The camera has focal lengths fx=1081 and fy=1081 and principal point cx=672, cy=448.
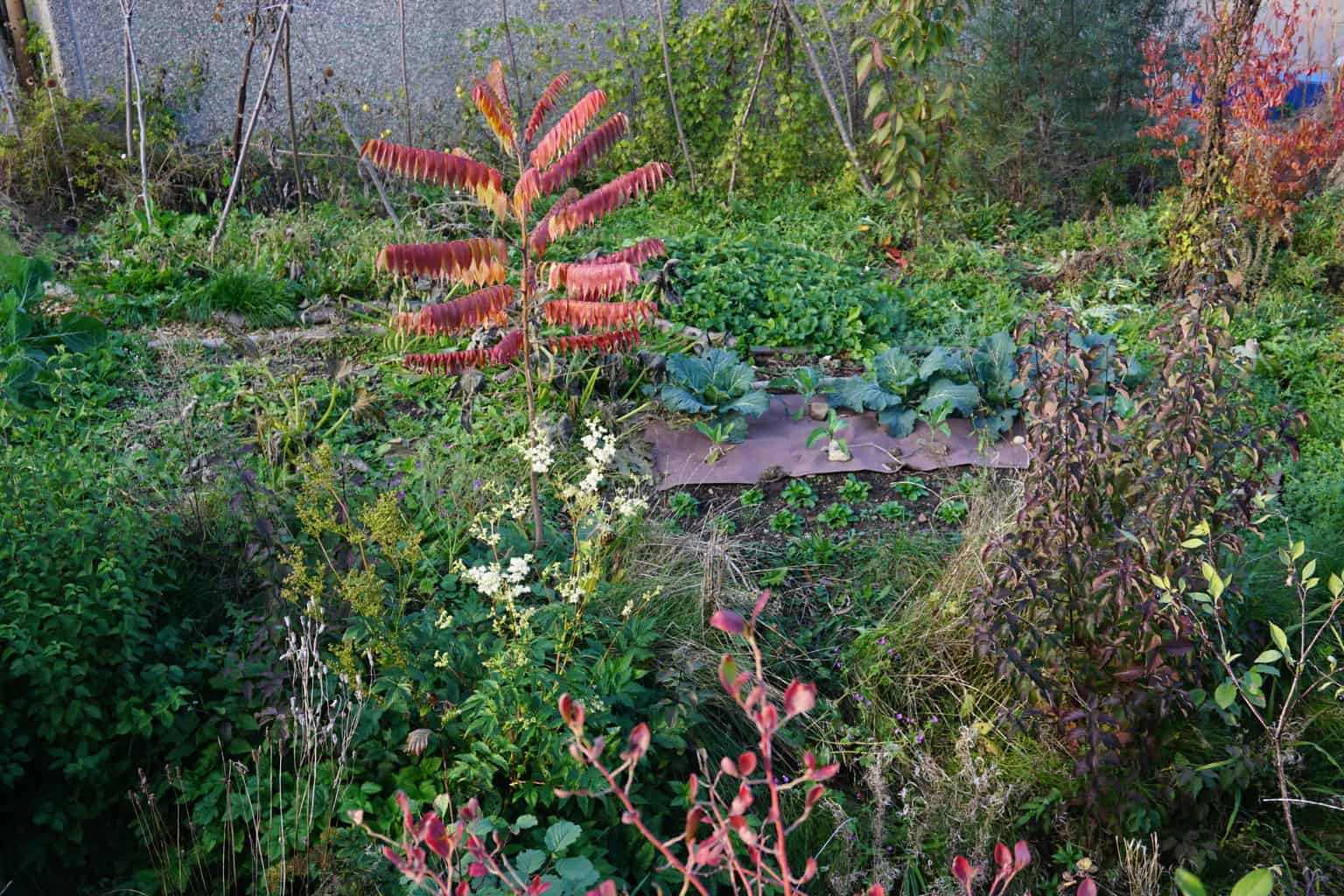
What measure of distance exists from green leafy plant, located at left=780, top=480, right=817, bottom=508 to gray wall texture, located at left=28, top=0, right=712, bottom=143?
569cm

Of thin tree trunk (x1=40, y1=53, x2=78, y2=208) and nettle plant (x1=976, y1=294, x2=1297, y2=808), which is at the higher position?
thin tree trunk (x1=40, y1=53, x2=78, y2=208)

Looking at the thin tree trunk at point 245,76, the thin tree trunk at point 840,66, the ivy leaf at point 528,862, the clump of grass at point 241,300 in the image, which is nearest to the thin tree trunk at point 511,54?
the thin tree trunk at point 245,76

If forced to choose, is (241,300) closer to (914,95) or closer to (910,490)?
(910,490)

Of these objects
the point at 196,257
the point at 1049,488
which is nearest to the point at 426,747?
the point at 1049,488

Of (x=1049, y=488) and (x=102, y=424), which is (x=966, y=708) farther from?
(x=102, y=424)

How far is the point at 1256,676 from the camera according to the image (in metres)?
2.38

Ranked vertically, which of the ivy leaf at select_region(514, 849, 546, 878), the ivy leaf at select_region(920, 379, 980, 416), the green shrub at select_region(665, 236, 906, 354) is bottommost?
the ivy leaf at select_region(920, 379, 980, 416)

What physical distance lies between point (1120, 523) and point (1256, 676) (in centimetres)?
86

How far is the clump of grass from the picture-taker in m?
6.21

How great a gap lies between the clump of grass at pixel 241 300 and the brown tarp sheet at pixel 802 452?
8.45ft

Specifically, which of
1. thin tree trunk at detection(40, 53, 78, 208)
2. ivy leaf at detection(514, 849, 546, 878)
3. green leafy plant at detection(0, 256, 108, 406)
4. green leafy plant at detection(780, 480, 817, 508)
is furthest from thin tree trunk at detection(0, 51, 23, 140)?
ivy leaf at detection(514, 849, 546, 878)

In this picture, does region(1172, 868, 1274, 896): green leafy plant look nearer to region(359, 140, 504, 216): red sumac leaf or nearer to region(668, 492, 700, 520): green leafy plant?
region(359, 140, 504, 216): red sumac leaf

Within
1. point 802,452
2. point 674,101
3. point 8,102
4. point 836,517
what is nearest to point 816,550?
point 836,517

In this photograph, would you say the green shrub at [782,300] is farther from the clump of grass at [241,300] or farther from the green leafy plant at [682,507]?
the clump of grass at [241,300]
